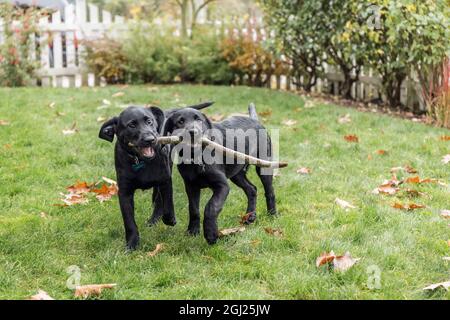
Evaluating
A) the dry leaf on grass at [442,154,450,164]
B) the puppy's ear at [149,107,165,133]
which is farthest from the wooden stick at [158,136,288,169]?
the dry leaf on grass at [442,154,450,164]

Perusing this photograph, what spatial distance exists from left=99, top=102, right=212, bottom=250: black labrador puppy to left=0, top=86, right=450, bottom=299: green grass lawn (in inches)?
11.5

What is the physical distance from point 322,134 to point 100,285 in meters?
4.88

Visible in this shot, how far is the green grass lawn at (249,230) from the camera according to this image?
3.50 meters

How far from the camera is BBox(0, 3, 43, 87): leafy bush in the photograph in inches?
446

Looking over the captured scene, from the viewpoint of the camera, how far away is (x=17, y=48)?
11.5m

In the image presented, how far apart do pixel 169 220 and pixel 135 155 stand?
26.1 inches

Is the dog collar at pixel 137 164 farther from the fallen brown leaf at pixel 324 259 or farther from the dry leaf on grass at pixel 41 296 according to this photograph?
the fallen brown leaf at pixel 324 259

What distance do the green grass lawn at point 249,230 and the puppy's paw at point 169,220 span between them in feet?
0.22

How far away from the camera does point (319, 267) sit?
3699mm

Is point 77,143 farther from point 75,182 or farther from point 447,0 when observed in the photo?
point 447,0

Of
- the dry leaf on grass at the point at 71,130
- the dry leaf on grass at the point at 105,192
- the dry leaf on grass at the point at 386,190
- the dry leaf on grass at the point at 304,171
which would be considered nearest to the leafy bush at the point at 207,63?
the dry leaf on grass at the point at 71,130

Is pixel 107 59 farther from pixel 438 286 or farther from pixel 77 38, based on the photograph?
pixel 438 286

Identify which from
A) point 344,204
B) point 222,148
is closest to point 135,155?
point 222,148

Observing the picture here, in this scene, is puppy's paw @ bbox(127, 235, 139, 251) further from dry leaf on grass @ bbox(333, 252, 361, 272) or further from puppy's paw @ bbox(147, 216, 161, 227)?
dry leaf on grass @ bbox(333, 252, 361, 272)
